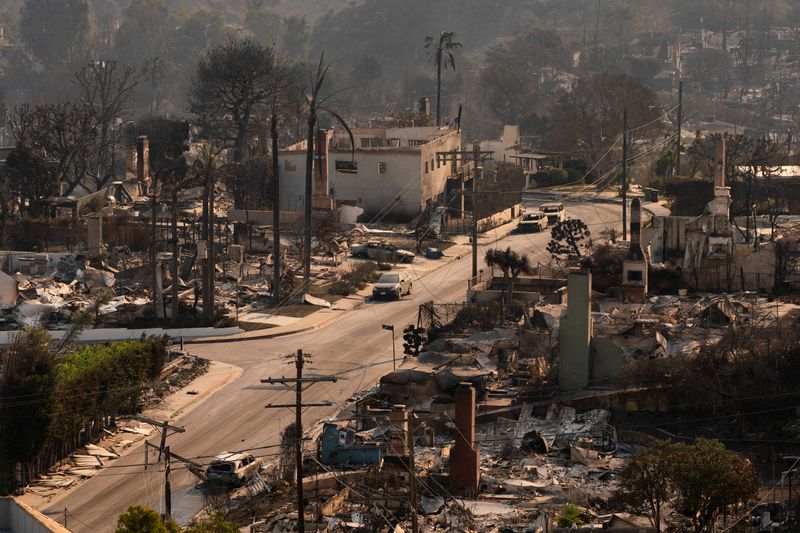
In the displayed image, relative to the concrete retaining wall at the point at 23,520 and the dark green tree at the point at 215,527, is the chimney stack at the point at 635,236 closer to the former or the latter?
the dark green tree at the point at 215,527

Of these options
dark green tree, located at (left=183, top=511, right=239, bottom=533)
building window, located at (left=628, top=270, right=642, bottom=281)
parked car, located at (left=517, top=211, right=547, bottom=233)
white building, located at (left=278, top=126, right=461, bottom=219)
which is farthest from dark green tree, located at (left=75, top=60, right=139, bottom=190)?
dark green tree, located at (left=183, top=511, right=239, bottom=533)

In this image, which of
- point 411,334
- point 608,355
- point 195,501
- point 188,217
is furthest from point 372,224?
point 195,501

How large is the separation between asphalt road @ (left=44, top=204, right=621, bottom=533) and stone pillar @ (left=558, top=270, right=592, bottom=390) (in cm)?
557

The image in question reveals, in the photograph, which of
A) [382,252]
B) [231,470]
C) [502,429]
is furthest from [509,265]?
[231,470]

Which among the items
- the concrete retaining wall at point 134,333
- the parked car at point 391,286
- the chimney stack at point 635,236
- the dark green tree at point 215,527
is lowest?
the dark green tree at point 215,527

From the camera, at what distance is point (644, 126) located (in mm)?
107938

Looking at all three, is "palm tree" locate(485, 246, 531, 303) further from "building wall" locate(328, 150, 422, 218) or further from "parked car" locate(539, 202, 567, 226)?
"building wall" locate(328, 150, 422, 218)

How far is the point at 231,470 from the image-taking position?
37250 millimetres

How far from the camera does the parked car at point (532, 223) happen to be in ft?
232

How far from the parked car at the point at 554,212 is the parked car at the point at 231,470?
3548cm

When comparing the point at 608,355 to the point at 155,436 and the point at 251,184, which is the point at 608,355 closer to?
the point at 155,436

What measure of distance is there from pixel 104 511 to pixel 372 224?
3892cm

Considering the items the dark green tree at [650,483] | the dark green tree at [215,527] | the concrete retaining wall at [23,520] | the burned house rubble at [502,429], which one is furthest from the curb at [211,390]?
the dark green tree at [650,483]

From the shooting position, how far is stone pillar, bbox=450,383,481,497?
35.5 m
